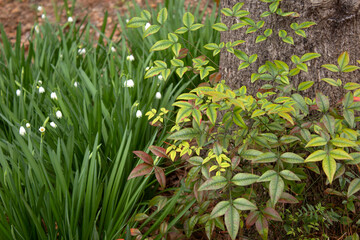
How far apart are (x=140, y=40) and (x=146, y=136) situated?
1.13 metres

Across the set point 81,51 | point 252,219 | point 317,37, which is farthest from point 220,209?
point 81,51

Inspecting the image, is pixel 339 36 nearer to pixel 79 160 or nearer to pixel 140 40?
pixel 79 160

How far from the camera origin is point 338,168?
1.42m

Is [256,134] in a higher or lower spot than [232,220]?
higher

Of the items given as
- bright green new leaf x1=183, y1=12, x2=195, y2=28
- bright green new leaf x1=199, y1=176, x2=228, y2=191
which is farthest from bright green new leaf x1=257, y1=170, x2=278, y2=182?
bright green new leaf x1=183, y1=12, x2=195, y2=28

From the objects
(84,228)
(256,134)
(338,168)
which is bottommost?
(84,228)

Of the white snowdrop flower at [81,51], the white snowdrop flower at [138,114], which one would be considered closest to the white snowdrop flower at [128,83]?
the white snowdrop flower at [138,114]

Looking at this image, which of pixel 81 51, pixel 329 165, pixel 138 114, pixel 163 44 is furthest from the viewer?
pixel 81 51

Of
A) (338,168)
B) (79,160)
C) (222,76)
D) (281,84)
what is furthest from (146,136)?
(338,168)

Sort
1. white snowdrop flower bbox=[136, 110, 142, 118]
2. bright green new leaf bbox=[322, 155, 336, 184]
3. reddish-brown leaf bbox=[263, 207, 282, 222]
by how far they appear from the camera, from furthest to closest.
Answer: white snowdrop flower bbox=[136, 110, 142, 118]
reddish-brown leaf bbox=[263, 207, 282, 222]
bright green new leaf bbox=[322, 155, 336, 184]

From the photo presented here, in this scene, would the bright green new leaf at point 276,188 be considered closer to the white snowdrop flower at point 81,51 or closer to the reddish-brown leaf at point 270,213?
the reddish-brown leaf at point 270,213

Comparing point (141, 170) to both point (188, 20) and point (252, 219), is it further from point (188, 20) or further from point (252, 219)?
point (188, 20)

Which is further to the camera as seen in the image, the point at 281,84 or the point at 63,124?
the point at 63,124

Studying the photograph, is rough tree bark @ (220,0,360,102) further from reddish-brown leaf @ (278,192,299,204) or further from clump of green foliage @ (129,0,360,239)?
reddish-brown leaf @ (278,192,299,204)
